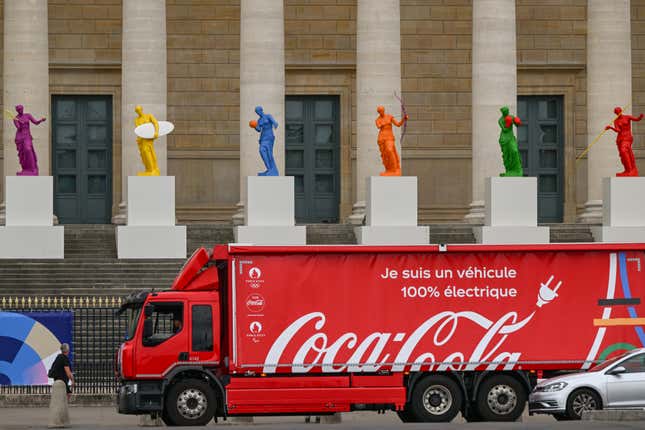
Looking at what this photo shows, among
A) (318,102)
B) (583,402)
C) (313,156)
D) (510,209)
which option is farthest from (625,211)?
(583,402)

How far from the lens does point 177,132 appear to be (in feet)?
181

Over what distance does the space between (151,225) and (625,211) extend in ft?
40.4

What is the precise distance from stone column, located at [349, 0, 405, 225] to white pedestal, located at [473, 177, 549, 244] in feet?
10.3

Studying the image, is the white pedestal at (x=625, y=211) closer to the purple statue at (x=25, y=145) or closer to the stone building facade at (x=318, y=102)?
the stone building facade at (x=318, y=102)

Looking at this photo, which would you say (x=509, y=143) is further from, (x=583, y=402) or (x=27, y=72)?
(x=583, y=402)

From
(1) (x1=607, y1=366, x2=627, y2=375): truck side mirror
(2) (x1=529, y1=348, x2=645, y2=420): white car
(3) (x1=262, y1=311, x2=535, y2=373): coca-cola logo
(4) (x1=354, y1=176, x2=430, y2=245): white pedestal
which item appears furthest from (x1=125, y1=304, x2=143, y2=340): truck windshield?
(4) (x1=354, y1=176, x2=430, y2=245): white pedestal

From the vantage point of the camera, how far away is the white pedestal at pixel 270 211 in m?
45.8

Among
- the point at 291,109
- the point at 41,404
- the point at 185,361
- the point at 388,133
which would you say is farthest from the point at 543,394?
the point at 291,109

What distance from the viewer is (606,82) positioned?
49062 millimetres

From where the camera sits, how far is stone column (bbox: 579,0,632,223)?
49000mm

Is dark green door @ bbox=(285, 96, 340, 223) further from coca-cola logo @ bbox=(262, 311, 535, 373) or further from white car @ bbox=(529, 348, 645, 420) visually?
white car @ bbox=(529, 348, 645, 420)

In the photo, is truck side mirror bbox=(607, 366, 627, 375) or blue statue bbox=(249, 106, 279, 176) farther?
blue statue bbox=(249, 106, 279, 176)

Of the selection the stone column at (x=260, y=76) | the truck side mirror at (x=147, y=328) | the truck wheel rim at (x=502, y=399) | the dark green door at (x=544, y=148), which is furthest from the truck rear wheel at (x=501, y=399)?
the dark green door at (x=544, y=148)

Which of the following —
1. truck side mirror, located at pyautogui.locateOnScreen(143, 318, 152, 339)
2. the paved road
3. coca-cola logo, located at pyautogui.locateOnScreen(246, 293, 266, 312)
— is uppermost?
coca-cola logo, located at pyautogui.locateOnScreen(246, 293, 266, 312)
